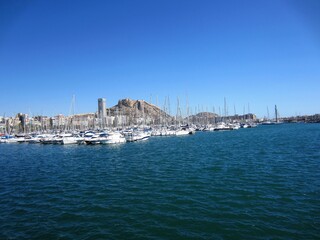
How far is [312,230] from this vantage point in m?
12.1

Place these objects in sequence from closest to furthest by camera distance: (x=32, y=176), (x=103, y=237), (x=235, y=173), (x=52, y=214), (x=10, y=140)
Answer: (x=103, y=237) → (x=52, y=214) → (x=235, y=173) → (x=32, y=176) → (x=10, y=140)

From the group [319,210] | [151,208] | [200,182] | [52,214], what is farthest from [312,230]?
[52,214]

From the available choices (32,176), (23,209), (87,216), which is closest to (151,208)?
(87,216)

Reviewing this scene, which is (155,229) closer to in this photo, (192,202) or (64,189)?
(192,202)

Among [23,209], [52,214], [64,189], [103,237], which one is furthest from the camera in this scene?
[64,189]

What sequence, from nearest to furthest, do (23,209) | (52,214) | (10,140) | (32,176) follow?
(52,214) → (23,209) → (32,176) → (10,140)

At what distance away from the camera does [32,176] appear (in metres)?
28.0

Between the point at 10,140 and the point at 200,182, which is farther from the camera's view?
the point at 10,140

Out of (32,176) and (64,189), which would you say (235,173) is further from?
(32,176)

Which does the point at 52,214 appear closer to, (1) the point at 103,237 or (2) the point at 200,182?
(1) the point at 103,237

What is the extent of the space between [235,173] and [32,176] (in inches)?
939

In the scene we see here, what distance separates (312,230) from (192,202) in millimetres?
7287

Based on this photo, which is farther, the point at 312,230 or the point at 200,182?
the point at 200,182

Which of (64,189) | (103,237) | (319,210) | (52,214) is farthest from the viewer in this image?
(64,189)
